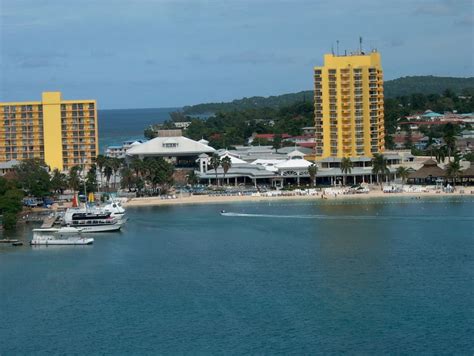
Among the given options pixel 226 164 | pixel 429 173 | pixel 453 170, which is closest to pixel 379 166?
pixel 429 173

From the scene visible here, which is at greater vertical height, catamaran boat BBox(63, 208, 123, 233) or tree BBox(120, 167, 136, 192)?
tree BBox(120, 167, 136, 192)

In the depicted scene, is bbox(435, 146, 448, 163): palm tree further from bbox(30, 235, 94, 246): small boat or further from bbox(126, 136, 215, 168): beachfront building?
bbox(30, 235, 94, 246): small boat

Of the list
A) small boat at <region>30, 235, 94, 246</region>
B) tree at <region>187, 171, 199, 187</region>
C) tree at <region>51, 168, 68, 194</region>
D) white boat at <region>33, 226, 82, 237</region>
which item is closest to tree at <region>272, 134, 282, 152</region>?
tree at <region>187, 171, 199, 187</region>

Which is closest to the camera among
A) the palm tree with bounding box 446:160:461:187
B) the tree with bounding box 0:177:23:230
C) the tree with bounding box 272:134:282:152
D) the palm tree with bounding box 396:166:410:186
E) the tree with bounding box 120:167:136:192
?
the tree with bounding box 0:177:23:230

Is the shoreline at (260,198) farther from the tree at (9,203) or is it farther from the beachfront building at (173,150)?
the beachfront building at (173,150)

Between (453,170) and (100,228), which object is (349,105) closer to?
(453,170)

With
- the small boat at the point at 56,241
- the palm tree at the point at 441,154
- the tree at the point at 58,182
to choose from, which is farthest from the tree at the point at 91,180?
the palm tree at the point at 441,154

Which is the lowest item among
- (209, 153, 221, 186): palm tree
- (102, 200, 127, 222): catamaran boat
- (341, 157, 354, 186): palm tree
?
(102, 200, 127, 222): catamaran boat
